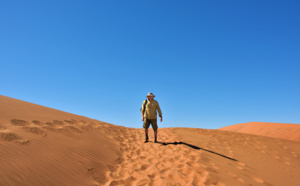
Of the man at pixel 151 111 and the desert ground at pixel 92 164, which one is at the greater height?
the man at pixel 151 111

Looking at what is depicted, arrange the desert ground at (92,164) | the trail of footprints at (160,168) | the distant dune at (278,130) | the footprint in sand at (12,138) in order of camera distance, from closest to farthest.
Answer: the desert ground at (92,164) < the trail of footprints at (160,168) < the footprint in sand at (12,138) < the distant dune at (278,130)

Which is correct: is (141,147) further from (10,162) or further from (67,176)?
(10,162)

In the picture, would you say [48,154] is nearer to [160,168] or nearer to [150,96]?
[160,168]

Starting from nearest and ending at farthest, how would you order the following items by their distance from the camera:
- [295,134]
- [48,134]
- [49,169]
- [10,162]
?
[10,162] < [49,169] < [48,134] < [295,134]

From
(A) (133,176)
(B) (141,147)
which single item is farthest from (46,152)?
(B) (141,147)

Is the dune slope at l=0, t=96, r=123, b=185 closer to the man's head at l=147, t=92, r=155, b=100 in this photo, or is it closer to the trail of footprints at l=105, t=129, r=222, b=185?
the trail of footprints at l=105, t=129, r=222, b=185

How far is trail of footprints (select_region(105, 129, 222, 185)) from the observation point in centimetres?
378

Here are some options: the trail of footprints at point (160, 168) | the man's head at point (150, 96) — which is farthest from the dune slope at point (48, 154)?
the man's head at point (150, 96)

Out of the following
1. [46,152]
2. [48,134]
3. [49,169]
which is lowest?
[49,169]

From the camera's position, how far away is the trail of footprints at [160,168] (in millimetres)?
3777

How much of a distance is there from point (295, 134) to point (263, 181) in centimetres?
1925

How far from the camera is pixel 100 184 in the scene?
3619mm

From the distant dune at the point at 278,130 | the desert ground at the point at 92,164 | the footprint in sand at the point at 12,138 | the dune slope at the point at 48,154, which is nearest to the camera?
the dune slope at the point at 48,154

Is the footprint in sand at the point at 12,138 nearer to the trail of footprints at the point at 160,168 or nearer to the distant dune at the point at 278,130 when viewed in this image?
the trail of footprints at the point at 160,168
